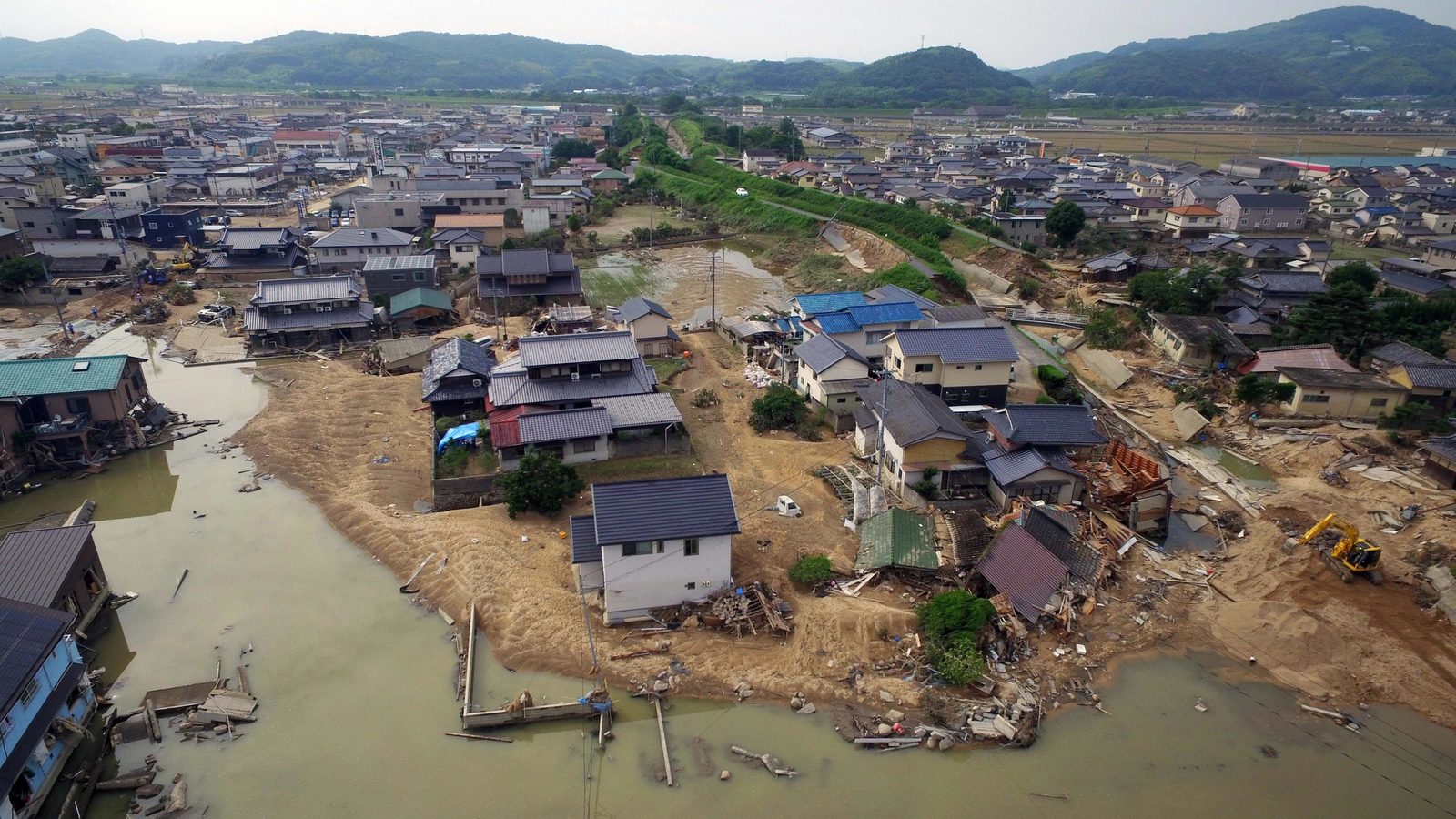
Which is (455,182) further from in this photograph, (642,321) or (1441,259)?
(1441,259)

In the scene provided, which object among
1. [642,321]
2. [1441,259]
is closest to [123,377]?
[642,321]

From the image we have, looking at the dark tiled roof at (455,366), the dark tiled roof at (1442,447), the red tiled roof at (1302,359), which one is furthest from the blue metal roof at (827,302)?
the dark tiled roof at (1442,447)

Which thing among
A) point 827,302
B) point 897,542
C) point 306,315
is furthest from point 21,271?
point 897,542

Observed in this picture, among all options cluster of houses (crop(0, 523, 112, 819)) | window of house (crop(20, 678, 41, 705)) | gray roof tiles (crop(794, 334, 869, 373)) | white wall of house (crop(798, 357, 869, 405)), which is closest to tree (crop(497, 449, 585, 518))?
cluster of houses (crop(0, 523, 112, 819))

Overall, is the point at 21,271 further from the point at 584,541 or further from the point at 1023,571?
the point at 1023,571

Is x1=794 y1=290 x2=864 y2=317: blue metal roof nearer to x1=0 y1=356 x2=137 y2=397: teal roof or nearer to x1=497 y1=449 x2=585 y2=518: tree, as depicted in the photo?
x1=497 y1=449 x2=585 y2=518: tree

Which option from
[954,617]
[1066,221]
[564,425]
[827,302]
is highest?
[1066,221]

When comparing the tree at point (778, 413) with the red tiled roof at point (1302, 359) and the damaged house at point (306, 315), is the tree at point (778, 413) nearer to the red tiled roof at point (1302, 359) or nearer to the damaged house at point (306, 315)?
the red tiled roof at point (1302, 359)
